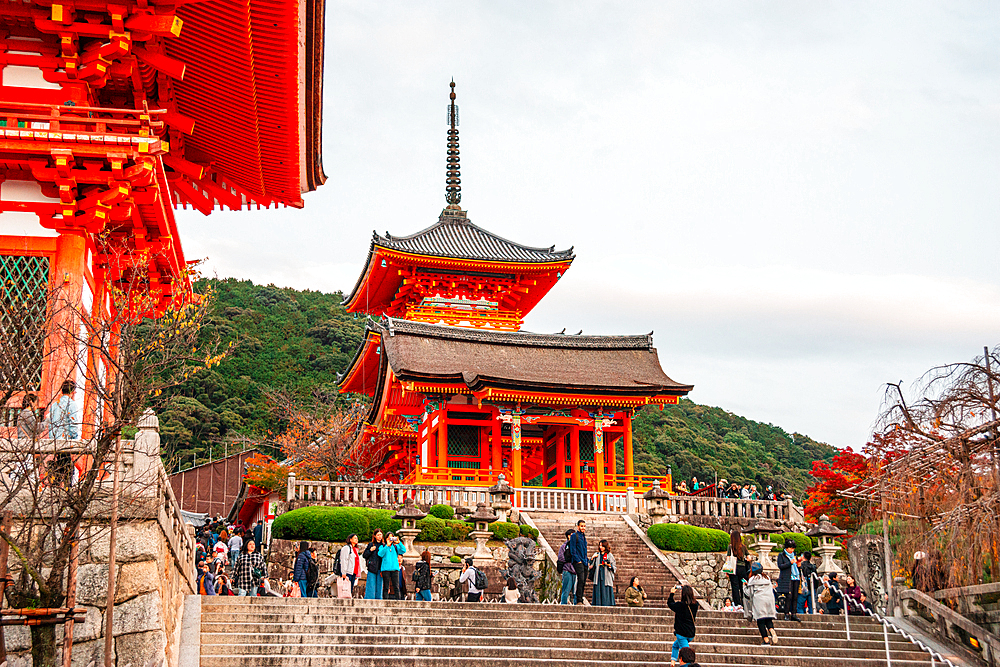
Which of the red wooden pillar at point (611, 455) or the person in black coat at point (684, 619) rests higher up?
the red wooden pillar at point (611, 455)

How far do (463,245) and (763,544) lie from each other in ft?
62.7

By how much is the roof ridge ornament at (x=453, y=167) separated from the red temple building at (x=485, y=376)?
141 inches

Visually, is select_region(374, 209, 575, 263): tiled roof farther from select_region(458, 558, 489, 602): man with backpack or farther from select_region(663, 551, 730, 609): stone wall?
select_region(458, 558, 489, 602): man with backpack

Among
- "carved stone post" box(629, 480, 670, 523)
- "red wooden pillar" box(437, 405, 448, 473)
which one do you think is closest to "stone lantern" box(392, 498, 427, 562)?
"carved stone post" box(629, 480, 670, 523)

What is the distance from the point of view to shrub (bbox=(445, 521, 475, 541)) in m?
22.7

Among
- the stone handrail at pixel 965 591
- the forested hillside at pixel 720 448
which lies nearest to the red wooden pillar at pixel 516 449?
the stone handrail at pixel 965 591

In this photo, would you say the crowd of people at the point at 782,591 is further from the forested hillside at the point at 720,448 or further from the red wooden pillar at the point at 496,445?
the forested hillside at the point at 720,448

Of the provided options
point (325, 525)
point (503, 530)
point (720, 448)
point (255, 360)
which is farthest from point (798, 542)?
point (255, 360)

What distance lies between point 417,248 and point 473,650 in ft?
78.3

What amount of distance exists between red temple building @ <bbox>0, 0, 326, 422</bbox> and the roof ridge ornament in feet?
90.2

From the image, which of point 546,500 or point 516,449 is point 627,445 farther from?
point 546,500

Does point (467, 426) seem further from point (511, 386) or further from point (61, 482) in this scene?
point (61, 482)

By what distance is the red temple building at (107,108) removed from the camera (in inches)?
468

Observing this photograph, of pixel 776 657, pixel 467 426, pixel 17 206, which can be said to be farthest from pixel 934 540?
pixel 467 426
